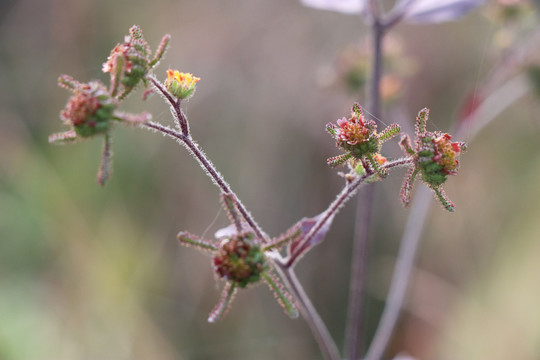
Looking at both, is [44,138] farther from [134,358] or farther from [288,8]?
[288,8]

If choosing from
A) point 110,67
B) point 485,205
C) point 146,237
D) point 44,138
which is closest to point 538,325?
point 485,205

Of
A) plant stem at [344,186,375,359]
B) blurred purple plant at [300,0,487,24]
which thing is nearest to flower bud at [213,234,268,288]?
plant stem at [344,186,375,359]

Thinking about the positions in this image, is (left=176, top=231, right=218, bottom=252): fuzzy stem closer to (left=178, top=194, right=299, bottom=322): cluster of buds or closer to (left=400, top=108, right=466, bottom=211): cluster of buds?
(left=178, top=194, right=299, bottom=322): cluster of buds

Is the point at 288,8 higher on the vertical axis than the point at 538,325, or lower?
higher

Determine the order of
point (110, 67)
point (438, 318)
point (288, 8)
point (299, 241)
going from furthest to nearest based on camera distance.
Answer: point (288, 8), point (438, 318), point (299, 241), point (110, 67)

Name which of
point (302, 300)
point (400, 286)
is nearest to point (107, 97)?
point (302, 300)

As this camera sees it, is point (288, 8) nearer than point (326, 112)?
No

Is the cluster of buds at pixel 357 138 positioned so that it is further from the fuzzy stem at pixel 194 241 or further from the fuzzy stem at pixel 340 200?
the fuzzy stem at pixel 194 241

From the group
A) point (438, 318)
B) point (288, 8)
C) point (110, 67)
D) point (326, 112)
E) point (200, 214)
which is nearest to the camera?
point (110, 67)
